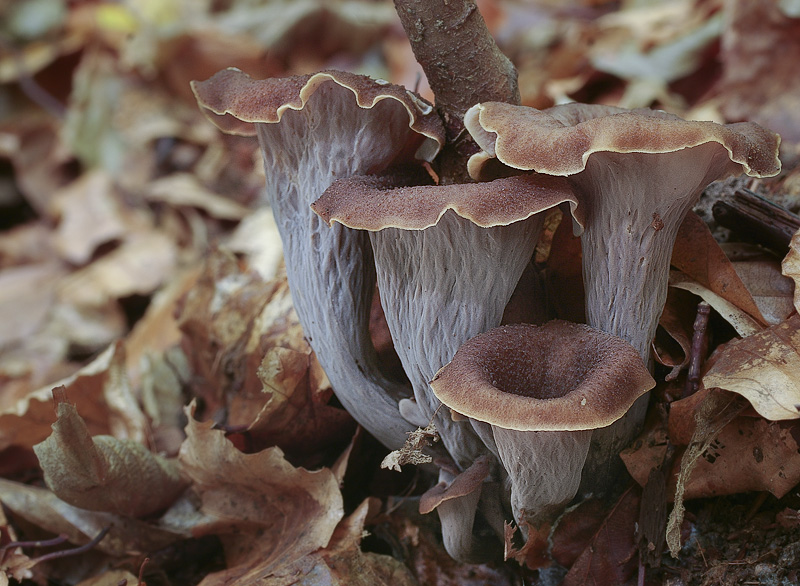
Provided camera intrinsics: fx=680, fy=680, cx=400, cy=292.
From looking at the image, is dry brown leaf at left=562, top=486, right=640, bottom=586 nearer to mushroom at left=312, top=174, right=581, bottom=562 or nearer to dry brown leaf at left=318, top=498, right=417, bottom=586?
mushroom at left=312, top=174, right=581, bottom=562

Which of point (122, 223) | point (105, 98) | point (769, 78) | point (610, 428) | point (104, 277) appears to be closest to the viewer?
point (610, 428)

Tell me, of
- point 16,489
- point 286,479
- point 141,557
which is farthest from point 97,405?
point 286,479

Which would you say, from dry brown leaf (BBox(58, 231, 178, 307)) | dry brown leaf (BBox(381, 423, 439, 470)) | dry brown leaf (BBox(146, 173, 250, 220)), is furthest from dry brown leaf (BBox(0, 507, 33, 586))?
dry brown leaf (BBox(146, 173, 250, 220))

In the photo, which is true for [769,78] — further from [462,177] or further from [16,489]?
[16,489]

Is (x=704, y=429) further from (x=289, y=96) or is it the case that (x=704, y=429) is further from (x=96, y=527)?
(x=96, y=527)

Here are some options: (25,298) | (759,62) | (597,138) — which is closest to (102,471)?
(597,138)
